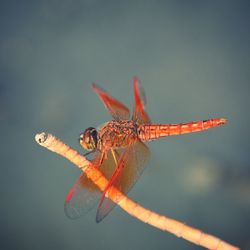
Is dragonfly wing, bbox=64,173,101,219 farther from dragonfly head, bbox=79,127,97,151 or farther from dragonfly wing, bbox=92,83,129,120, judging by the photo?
dragonfly wing, bbox=92,83,129,120

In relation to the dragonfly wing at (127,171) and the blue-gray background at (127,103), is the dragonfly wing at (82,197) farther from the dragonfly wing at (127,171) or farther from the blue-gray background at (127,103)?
the blue-gray background at (127,103)

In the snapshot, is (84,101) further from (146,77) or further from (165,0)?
(165,0)

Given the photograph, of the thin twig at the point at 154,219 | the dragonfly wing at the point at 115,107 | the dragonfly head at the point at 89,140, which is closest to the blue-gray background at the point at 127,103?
the dragonfly wing at the point at 115,107

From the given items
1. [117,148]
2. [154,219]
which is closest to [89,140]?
[117,148]

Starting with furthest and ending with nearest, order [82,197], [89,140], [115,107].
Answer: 1. [115,107]
2. [89,140]
3. [82,197]

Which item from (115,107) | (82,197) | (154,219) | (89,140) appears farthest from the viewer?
(115,107)

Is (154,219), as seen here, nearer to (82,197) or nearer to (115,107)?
(82,197)
